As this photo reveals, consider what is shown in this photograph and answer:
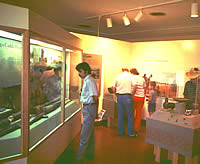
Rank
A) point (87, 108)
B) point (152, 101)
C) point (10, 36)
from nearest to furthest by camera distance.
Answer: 1. point (10, 36)
2. point (87, 108)
3. point (152, 101)

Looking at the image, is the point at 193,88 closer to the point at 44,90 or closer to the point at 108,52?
→ the point at 108,52

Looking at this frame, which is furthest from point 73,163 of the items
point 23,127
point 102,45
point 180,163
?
point 102,45

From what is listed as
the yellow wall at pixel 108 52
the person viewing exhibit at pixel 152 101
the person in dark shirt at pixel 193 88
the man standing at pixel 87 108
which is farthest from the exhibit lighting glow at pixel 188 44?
the man standing at pixel 87 108

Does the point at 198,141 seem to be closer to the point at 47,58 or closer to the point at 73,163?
the point at 73,163

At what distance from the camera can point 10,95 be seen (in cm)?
261

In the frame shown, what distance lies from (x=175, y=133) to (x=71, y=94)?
244 cm

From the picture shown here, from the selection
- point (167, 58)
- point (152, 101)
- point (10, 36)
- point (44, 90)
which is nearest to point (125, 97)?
point (152, 101)

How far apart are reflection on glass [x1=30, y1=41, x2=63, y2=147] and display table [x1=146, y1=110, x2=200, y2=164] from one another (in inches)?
70.5

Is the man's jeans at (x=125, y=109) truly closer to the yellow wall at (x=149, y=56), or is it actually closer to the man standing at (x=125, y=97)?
the man standing at (x=125, y=97)

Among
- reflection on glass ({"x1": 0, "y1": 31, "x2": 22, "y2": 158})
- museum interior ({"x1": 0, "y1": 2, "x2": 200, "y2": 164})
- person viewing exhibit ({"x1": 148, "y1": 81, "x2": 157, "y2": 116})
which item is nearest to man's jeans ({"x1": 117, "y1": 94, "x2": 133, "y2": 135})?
museum interior ({"x1": 0, "y1": 2, "x2": 200, "y2": 164})

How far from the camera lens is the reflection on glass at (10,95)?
8.21ft

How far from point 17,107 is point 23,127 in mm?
264

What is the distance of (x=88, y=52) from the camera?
5.83m

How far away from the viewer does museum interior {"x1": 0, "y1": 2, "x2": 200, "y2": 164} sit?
253cm
